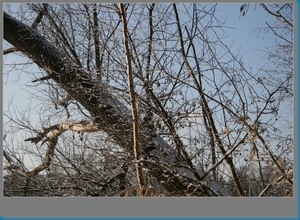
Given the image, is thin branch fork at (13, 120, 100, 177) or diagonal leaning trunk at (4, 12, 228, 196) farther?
thin branch fork at (13, 120, 100, 177)

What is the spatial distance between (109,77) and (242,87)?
24.9 inches

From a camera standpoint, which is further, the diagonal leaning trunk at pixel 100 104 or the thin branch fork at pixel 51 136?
the thin branch fork at pixel 51 136

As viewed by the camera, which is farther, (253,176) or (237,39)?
(237,39)

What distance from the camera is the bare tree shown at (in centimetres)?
152

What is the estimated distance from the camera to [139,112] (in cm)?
162

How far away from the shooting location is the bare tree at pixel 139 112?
1517 millimetres

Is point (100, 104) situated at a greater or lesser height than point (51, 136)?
greater

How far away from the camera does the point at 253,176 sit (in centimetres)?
144

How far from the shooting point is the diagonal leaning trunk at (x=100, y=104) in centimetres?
140

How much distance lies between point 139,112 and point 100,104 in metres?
0.25

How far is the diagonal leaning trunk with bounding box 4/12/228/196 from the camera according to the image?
1.40 m

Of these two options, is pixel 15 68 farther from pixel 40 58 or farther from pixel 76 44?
pixel 76 44

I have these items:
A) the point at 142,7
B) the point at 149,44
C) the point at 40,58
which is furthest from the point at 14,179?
the point at 142,7

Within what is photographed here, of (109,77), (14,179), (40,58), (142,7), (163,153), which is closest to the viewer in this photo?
(163,153)
